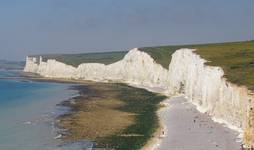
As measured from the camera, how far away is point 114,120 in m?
62.5

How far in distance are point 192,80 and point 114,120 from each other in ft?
71.1

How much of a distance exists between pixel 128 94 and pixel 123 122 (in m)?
39.5

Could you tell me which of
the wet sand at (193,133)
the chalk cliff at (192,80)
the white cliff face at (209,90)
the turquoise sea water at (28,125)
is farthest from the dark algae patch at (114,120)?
the chalk cliff at (192,80)

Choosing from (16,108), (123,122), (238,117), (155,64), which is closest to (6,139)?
(123,122)

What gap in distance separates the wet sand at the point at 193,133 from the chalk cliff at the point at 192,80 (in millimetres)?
1332

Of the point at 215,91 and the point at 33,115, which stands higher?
the point at 215,91

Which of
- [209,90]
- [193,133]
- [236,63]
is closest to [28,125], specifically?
[193,133]

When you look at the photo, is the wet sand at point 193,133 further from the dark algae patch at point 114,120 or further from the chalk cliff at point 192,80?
the dark algae patch at point 114,120

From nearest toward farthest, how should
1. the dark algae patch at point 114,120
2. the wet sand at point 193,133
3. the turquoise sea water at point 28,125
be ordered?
the wet sand at point 193,133, the turquoise sea water at point 28,125, the dark algae patch at point 114,120

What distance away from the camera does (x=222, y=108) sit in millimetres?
55312

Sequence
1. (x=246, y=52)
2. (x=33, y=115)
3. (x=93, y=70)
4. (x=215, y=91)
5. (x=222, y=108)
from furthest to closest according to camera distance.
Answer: (x=93, y=70) → (x=246, y=52) → (x=33, y=115) → (x=215, y=91) → (x=222, y=108)

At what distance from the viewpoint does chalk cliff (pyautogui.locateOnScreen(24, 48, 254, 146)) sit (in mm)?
46938

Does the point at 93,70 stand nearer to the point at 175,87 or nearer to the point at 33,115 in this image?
the point at 175,87

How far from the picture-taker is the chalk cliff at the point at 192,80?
46.9 meters
